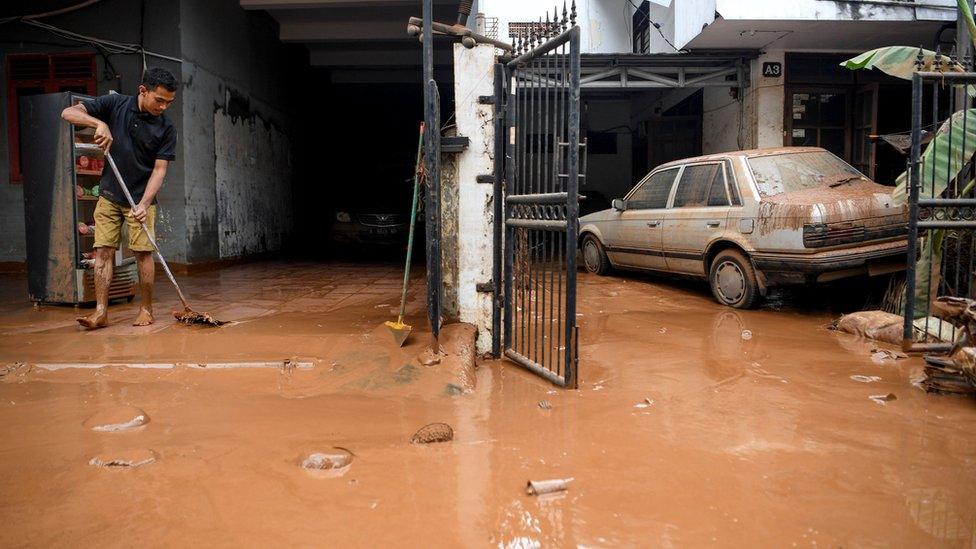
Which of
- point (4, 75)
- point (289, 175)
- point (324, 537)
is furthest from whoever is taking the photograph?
point (289, 175)

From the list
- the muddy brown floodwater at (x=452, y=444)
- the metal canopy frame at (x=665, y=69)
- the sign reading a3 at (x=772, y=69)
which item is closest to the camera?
the muddy brown floodwater at (x=452, y=444)

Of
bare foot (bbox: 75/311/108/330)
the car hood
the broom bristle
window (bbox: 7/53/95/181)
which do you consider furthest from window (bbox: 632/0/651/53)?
bare foot (bbox: 75/311/108/330)

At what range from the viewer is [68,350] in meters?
3.98

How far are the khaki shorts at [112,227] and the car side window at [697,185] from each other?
18.0ft

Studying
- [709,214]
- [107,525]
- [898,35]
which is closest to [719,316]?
[709,214]

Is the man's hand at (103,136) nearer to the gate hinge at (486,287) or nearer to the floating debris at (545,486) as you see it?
the gate hinge at (486,287)

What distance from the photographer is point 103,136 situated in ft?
14.4

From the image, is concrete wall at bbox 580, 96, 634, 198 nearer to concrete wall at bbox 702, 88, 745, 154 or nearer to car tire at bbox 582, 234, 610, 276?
concrete wall at bbox 702, 88, 745, 154

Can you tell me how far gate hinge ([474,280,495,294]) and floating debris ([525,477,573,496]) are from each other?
217cm

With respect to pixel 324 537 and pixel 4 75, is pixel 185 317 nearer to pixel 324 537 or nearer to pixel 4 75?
pixel 324 537

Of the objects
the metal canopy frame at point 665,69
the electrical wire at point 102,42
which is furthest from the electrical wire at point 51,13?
the metal canopy frame at point 665,69

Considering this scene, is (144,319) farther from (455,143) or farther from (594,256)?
(594,256)

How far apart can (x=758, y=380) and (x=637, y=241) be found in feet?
13.5

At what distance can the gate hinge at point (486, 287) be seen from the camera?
448 cm
